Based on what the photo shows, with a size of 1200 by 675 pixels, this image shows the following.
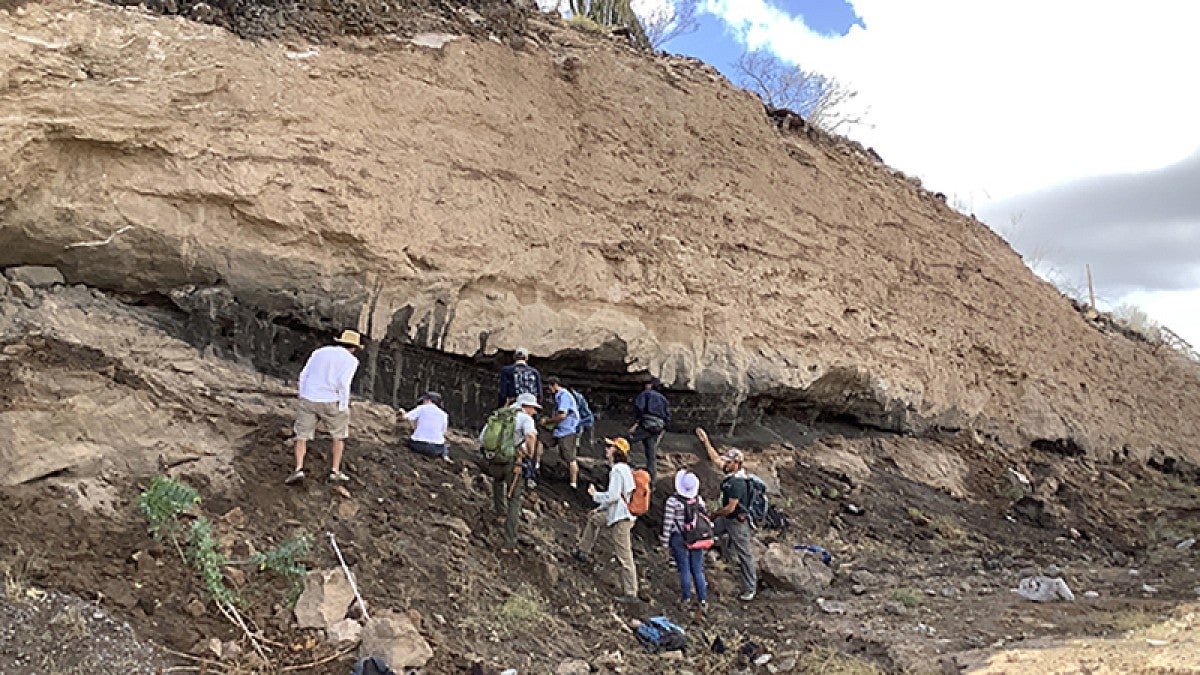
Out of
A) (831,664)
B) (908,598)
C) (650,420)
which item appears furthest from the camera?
(650,420)

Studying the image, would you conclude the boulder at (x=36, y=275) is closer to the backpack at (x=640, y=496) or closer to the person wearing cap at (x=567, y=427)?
the person wearing cap at (x=567, y=427)

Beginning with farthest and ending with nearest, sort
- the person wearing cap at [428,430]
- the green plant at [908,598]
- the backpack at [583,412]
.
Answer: the backpack at [583,412] < the green plant at [908,598] < the person wearing cap at [428,430]

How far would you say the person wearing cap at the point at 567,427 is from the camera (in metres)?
8.67

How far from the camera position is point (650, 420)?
930cm

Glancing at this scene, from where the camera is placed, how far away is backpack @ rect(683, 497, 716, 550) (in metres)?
7.57

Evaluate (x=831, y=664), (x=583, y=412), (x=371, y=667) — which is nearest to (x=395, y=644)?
(x=371, y=667)

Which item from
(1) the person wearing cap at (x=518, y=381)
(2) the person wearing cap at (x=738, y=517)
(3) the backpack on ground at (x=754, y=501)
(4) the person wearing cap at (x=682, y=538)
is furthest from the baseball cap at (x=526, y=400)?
(3) the backpack on ground at (x=754, y=501)

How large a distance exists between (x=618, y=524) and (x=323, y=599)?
288 centimetres

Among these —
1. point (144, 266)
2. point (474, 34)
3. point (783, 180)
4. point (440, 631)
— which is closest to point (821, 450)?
point (783, 180)

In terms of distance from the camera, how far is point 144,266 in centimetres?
728

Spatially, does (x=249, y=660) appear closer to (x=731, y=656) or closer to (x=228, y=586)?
(x=228, y=586)

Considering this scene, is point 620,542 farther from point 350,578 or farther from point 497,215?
point 497,215

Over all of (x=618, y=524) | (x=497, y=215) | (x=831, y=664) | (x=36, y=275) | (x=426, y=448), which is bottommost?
(x=831, y=664)

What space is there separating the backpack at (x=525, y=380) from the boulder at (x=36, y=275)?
3.64m
